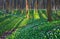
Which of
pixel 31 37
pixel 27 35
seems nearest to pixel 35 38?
pixel 31 37

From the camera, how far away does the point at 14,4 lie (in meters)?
64.4

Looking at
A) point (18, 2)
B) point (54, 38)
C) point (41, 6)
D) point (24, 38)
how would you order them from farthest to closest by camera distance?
point (18, 2) → point (41, 6) → point (24, 38) → point (54, 38)

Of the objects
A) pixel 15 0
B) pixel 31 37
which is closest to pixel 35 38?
pixel 31 37

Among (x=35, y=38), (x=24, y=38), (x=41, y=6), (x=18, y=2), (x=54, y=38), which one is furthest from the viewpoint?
(x=18, y=2)

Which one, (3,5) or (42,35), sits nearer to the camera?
(42,35)

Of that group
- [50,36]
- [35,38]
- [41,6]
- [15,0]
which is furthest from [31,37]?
[15,0]

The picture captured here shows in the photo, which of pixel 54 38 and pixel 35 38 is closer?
pixel 54 38

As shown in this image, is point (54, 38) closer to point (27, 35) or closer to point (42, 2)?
point (27, 35)

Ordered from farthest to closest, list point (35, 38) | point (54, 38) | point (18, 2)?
point (18, 2) → point (35, 38) → point (54, 38)

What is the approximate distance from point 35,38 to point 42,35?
46 cm

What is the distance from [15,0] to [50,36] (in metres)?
55.3

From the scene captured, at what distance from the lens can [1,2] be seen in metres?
64.6

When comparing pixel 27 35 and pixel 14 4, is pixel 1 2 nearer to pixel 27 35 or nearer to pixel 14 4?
pixel 14 4

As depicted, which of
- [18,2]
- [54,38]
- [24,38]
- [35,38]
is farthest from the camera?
[18,2]
